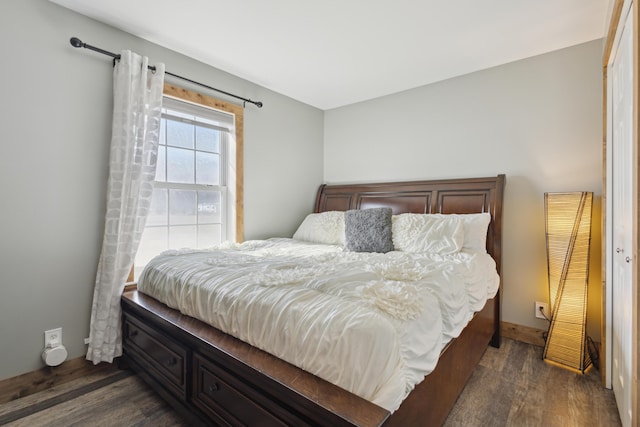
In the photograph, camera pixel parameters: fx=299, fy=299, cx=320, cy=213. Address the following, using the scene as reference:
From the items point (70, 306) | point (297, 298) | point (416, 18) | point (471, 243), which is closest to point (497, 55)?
point (416, 18)

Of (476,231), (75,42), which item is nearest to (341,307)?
(476,231)

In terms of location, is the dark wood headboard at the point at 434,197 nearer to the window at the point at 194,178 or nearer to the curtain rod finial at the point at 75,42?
the window at the point at 194,178

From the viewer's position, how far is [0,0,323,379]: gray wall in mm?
1788

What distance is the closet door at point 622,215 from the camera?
52.4 inches

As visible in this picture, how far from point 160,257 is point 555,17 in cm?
320

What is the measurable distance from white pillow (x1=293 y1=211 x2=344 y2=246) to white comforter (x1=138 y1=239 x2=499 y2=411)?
40.4 inches

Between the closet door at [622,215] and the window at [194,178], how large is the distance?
9.09ft

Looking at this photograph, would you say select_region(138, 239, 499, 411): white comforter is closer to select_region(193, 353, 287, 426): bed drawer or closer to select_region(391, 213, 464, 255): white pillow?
select_region(193, 353, 287, 426): bed drawer

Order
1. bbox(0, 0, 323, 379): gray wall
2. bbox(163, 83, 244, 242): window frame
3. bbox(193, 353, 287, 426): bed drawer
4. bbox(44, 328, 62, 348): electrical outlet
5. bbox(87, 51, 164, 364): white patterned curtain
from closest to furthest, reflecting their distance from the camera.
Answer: bbox(193, 353, 287, 426): bed drawer → bbox(0, 0, 323, 379): gray wall → bbox(44, 328, 62, 348): electrical outlet → bbox(87, 51, 164, 364): white patterned curtain → bbox(163, 83, 244, 242): window frame

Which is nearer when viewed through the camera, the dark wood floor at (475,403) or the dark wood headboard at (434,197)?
the dark wood floor at (475,403)

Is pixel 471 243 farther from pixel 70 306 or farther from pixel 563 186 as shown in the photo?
pixel 70 306

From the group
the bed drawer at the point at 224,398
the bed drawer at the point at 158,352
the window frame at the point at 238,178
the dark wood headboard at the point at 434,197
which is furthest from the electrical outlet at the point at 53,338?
the dark wood headboard at the point at 434,197

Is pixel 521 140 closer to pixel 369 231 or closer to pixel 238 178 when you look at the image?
pixel 369 231

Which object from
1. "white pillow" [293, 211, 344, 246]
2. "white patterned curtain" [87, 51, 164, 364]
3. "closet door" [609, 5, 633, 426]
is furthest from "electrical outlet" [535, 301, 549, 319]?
"white patterned curtain" [87, 51, 164, 364]
